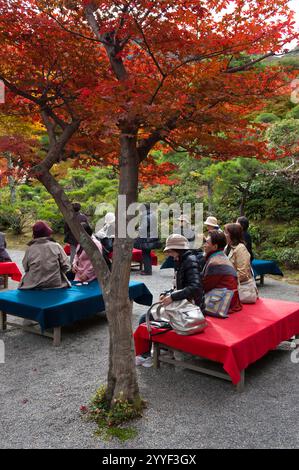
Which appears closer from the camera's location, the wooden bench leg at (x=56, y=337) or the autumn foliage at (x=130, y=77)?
the autumn foliage at (x=130, y=77)

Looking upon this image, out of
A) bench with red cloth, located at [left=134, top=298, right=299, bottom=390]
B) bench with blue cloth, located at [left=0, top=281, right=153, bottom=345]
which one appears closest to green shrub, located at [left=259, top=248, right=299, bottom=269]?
bench with red cloth, located at [left=134, top=298, right=299, bottom=390]

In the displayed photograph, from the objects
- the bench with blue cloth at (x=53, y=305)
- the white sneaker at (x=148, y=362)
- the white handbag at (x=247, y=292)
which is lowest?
the white sneaker at (x=148, y=362)

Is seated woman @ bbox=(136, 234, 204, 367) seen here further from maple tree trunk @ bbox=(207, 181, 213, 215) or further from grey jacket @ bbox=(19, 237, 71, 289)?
maple tree trunk @ bbox=(207, 181, 213, 215)

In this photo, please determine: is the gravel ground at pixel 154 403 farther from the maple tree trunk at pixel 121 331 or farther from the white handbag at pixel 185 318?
the white handbag at pixel 185 318

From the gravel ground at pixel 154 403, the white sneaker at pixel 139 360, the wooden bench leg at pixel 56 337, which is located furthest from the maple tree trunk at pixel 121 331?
the wooden bench leg at pixel 56 337

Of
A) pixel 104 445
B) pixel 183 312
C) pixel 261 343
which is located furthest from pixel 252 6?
pixel 104 445

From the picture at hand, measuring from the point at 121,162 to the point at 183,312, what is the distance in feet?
5.66

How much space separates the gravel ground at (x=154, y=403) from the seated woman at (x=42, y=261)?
3.48 feet

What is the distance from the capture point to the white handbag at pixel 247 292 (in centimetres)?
601

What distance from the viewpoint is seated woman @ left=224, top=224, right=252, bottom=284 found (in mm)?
6137

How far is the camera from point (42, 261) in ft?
21.8

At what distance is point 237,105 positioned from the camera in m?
4.77

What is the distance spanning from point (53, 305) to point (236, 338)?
2.58 meters

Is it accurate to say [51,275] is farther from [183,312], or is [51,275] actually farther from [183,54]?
[183,54]
